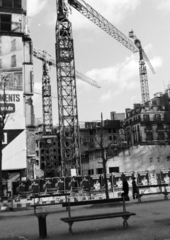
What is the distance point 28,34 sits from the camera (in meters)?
36.5

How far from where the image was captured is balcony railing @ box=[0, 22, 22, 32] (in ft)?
115

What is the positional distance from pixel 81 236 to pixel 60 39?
51.9 metres

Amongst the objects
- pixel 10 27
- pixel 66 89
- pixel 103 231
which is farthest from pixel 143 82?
pixel 103 231

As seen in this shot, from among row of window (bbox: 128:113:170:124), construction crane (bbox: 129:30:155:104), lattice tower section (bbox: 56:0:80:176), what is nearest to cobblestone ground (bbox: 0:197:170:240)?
lattice tower section (bbox: 56:0:80:176)

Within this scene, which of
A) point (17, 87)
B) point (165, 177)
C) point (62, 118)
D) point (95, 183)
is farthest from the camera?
point (62, 118)

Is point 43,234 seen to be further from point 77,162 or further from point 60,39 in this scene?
point 60,39

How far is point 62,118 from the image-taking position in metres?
55.8

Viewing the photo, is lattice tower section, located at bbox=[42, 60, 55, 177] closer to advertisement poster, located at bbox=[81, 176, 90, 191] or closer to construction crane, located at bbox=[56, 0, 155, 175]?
construction crane, located at bbox=[56, 0, 155, 175]

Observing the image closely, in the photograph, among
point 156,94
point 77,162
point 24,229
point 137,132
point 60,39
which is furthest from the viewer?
point 156,94

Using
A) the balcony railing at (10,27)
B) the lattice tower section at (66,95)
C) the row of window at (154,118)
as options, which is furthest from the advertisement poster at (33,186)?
the row of window at (154,118)

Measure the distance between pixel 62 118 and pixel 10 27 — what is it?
23.2m

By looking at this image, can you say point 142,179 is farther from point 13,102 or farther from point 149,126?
point 149,126

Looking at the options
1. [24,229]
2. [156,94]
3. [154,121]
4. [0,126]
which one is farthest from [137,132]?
[24,229]

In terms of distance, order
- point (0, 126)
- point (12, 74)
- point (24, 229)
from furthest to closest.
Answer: point (12, 74) < point (0, 126) < point (24, 229)
